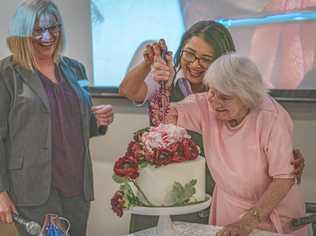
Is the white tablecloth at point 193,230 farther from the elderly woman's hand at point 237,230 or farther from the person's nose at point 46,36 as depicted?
the person's nose at point 46,36

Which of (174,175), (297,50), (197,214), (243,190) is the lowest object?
(197,214)

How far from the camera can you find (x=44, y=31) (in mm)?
2100

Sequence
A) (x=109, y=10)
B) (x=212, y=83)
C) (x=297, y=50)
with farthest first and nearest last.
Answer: (x=109, y=10) → (x=297, y=50) → (x=212, y=83)

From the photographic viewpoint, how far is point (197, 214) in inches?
76.0

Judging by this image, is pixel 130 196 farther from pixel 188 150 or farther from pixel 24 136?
pixel 24 136

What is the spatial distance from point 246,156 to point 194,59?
16.2 inches

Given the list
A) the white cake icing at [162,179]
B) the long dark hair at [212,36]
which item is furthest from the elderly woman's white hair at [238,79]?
the white cake icing at [162,179]

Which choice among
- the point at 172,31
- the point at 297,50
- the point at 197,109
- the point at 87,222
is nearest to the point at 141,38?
the point at 172,31

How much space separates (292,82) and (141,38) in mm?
654

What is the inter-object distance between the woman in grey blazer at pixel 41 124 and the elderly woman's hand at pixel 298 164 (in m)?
0.86

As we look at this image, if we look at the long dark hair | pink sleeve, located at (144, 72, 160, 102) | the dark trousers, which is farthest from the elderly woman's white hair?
the dark trousers

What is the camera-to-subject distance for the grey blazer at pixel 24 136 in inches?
80.0

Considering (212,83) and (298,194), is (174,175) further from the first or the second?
(298,194)

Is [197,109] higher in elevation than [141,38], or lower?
lower
